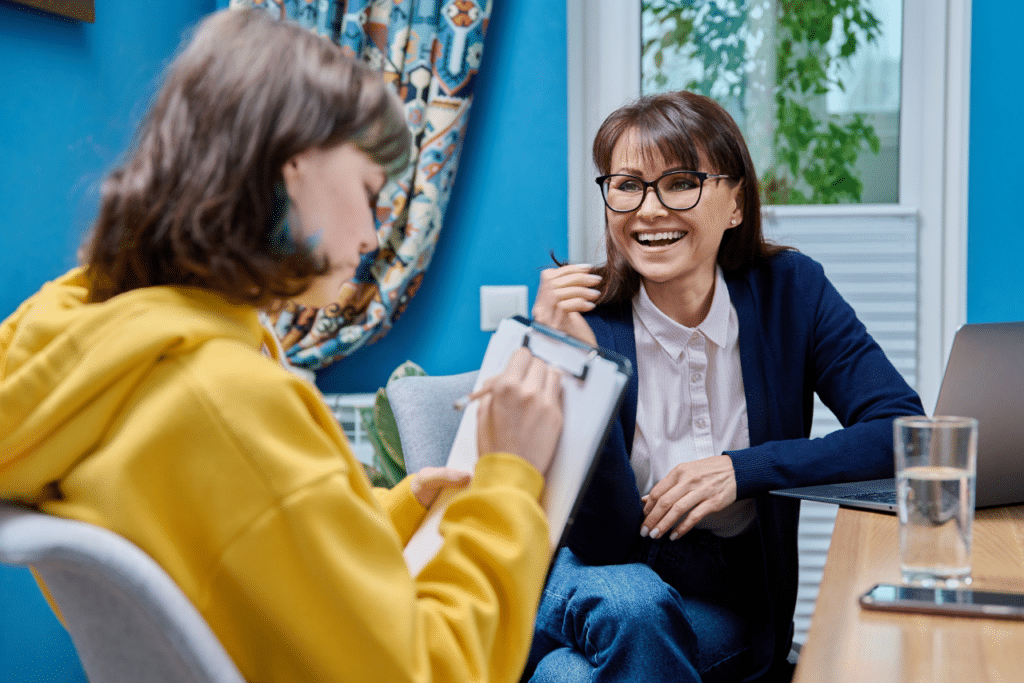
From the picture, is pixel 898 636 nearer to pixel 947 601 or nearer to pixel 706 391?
pixel 947 601

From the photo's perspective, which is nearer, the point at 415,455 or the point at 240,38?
the point at 240,38

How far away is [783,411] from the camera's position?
4.86 ft

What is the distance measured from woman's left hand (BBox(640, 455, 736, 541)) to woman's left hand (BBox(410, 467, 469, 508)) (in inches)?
17.9

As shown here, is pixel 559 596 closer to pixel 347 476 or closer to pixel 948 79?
pixel 347 476

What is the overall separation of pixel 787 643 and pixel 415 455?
0.69 m

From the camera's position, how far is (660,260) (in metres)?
1.47

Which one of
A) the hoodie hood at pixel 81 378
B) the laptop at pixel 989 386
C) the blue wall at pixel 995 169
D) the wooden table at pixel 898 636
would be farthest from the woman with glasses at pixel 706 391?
the blue wall at pixel 995 169

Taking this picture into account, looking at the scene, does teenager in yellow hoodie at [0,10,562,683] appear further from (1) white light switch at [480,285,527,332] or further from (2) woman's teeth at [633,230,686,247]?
(1) white light switch at [480,285,527,332]

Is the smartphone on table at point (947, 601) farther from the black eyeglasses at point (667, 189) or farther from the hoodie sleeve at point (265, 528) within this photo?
the black eyeglasses at point (667, 189)

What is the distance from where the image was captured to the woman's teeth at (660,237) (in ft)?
4.89

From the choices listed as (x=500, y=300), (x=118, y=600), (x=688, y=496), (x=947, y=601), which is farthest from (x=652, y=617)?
(x=500, y=300)

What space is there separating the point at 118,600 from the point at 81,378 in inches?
5.9

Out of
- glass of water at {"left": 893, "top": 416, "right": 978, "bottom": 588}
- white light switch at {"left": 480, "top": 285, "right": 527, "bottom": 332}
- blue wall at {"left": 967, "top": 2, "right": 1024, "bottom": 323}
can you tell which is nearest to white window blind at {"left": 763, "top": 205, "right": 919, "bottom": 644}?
blue wall at {"left": 967, "top": 2, "right": 1024, "bottom": 323}

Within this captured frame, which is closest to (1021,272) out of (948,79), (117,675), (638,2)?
(948,79)
